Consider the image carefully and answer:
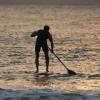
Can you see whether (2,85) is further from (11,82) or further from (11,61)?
(11,61)

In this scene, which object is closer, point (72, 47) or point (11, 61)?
point (11, 61)

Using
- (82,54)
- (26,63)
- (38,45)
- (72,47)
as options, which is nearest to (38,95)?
(38,45)

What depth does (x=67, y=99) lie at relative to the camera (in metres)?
16.1

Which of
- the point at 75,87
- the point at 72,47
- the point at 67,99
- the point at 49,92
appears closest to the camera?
the point at 67,99

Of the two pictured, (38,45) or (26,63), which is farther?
(26,63)

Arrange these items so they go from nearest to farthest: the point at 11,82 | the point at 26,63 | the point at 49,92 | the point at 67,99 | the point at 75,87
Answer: the point at 67,99, the point at 49,92, the point at 75,87, the point at 11,82, the point at 26,63

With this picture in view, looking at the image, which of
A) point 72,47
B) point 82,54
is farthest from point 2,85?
point 72,47

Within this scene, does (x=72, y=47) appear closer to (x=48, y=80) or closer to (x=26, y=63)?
(x=26, y=63)

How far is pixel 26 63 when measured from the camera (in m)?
30.1

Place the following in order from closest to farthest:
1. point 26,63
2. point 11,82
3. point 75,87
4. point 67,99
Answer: point 67,99 → point 75,87 → point 11,82 → point 26,63

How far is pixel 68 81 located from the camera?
22.2 m

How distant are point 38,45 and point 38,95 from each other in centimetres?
825

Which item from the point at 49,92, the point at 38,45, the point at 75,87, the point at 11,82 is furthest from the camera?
the point at 38,45

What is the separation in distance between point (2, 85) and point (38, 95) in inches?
173
